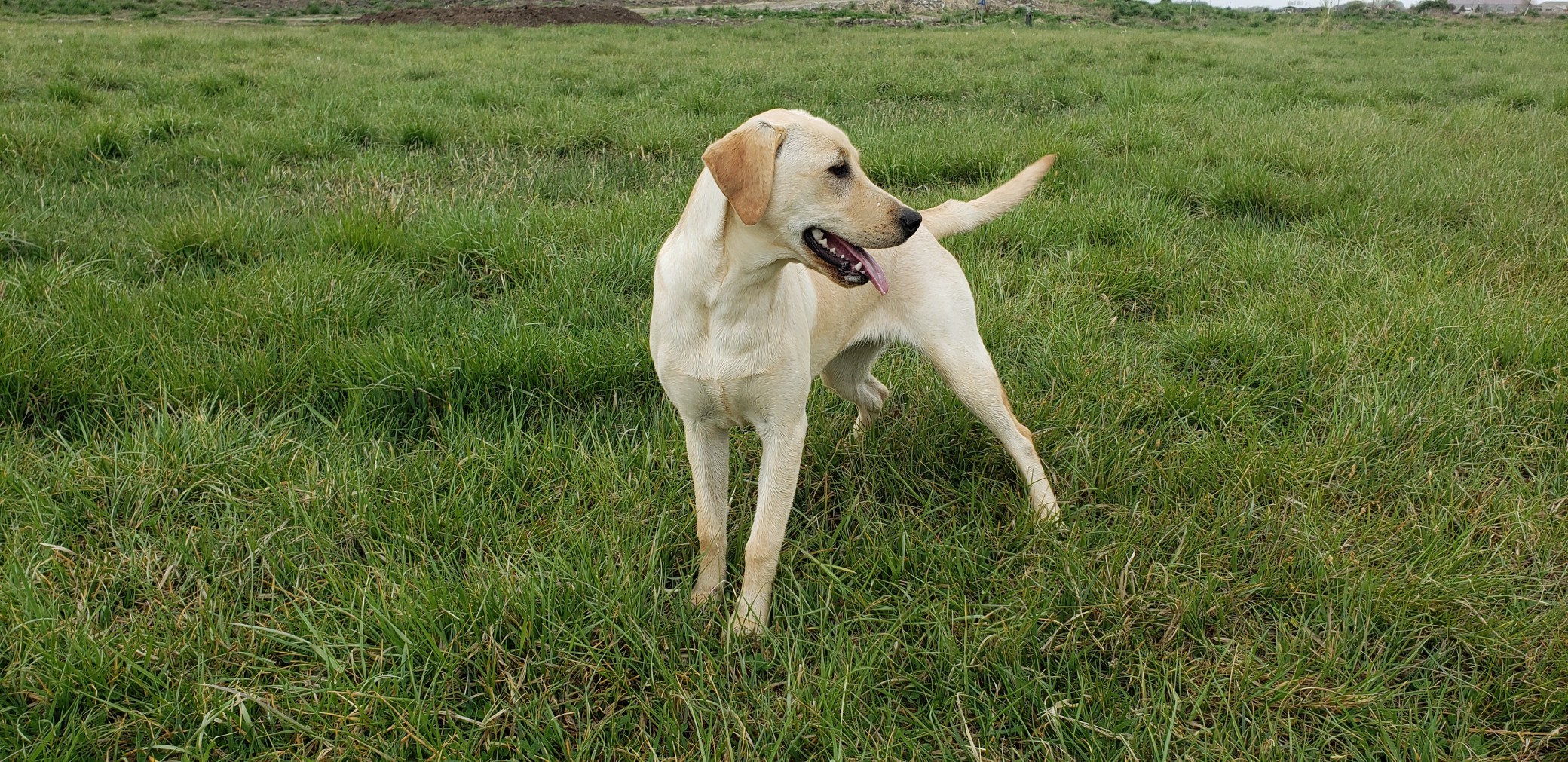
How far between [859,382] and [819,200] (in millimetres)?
1142

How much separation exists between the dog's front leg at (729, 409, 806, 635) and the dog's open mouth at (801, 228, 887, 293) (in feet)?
1.35

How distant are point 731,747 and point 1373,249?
13.7 feet

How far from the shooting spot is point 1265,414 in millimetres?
3096

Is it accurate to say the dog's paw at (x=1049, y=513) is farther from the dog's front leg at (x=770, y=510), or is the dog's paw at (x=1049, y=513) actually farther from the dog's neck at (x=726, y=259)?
the dog's neck at (x=726, y=259)

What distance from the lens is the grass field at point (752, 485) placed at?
1.86 meters

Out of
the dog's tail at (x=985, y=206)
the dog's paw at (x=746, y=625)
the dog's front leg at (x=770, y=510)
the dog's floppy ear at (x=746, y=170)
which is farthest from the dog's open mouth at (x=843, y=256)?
the dog's tail at (x=985, y=206)

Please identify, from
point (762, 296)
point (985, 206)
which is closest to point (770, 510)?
point (762, 296)

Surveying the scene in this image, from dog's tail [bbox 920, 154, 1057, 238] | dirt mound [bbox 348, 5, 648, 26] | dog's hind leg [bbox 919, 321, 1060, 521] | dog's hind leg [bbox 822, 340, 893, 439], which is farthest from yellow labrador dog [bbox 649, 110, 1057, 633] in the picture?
dirt mound [bbox 348, 5, 648, 26]

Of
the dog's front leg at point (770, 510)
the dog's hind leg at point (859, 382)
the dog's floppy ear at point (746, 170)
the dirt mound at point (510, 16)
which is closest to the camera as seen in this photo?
the dog's floppy ear at point (746, 170)

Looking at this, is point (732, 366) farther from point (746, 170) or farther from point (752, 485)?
point (752, 485)

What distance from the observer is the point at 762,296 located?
85.8 inches

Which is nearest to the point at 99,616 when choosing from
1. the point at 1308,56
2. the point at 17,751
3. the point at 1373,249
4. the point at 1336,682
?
the point at 17,751

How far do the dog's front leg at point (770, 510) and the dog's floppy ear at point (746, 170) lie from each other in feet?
2.00

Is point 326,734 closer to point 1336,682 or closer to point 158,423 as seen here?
point 158,423
